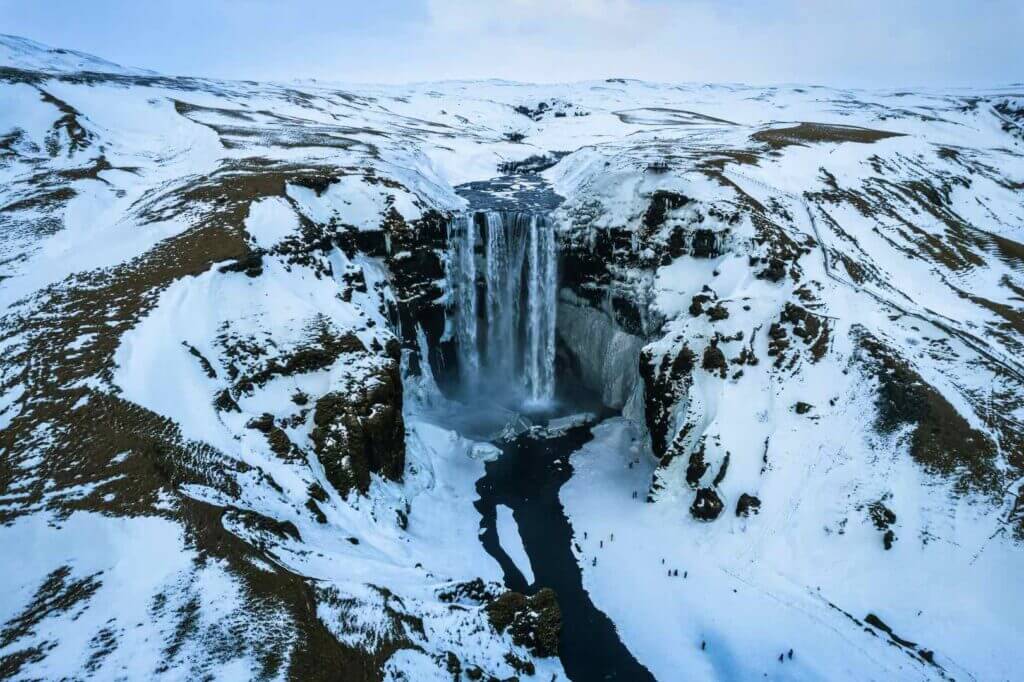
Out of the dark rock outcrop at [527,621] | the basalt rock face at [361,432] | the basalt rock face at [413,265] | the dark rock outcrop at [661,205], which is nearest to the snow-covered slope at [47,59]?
the basalt rock face at [413,265]

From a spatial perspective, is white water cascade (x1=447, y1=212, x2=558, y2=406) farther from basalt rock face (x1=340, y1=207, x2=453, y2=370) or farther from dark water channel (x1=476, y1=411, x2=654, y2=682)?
dark water channel (x1=476, y1=411, x2=654, y2=682)

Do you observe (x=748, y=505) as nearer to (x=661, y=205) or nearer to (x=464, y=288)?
(x=661, y=205)

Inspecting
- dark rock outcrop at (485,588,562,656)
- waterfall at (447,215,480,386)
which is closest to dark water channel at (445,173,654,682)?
dark rock outcrop at (485,588,562,656)

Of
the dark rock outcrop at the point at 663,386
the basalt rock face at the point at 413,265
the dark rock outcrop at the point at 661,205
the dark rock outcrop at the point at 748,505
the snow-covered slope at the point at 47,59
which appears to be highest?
the snow-covered slope at the point at 47,59

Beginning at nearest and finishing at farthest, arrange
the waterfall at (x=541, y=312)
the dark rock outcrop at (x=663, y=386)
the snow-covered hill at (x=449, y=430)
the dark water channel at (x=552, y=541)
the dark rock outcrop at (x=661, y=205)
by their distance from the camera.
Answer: the snow-covered hill at (x=449, y=430)
the dark water channel at (x=552, y=541)
the dark rock outcrop at (x=663, y=386)
the dark rock outcrop at (x=661, y=205)
the waterfall at (x=541, y=312)

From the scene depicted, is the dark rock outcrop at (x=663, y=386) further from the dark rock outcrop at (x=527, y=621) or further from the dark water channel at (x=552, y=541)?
the dark rock outcrop at (x=527, y=621)

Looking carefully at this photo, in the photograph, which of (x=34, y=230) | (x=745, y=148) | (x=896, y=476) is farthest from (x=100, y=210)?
(x=745, y=148)
